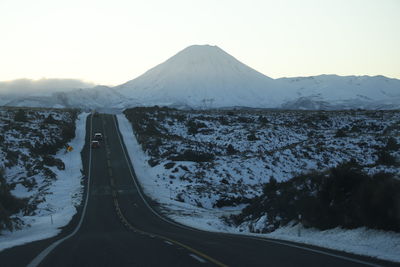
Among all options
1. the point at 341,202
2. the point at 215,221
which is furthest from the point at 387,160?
the point at 341,202

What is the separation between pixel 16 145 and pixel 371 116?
53906 mm

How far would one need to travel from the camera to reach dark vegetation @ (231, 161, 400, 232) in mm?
11891

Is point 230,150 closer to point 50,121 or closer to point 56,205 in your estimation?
point 56,205

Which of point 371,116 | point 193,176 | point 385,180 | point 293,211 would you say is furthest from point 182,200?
point 371,116

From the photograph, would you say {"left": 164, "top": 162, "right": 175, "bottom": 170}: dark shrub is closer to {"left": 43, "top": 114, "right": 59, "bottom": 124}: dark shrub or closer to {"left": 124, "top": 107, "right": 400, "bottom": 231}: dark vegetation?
{"left": 124, "top": 107, "right": 400, "bottom": 231}: dark vegetation

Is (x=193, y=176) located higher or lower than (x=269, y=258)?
lower

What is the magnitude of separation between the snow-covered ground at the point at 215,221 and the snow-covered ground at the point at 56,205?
19.8 ft

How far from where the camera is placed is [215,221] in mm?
26844

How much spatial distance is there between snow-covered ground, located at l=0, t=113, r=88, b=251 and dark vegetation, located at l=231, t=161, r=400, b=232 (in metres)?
10.0

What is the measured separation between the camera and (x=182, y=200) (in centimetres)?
3525

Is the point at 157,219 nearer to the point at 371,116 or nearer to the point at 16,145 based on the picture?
the point at 16,145

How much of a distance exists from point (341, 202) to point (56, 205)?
22665 millimetres

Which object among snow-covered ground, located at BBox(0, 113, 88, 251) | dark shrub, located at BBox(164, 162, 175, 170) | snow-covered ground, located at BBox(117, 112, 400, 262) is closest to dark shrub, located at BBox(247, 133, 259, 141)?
snow-covered ground, located at BBox(117, 112, 400, 262)

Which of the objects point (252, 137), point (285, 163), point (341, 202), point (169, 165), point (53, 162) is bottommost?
point (169, 165)
